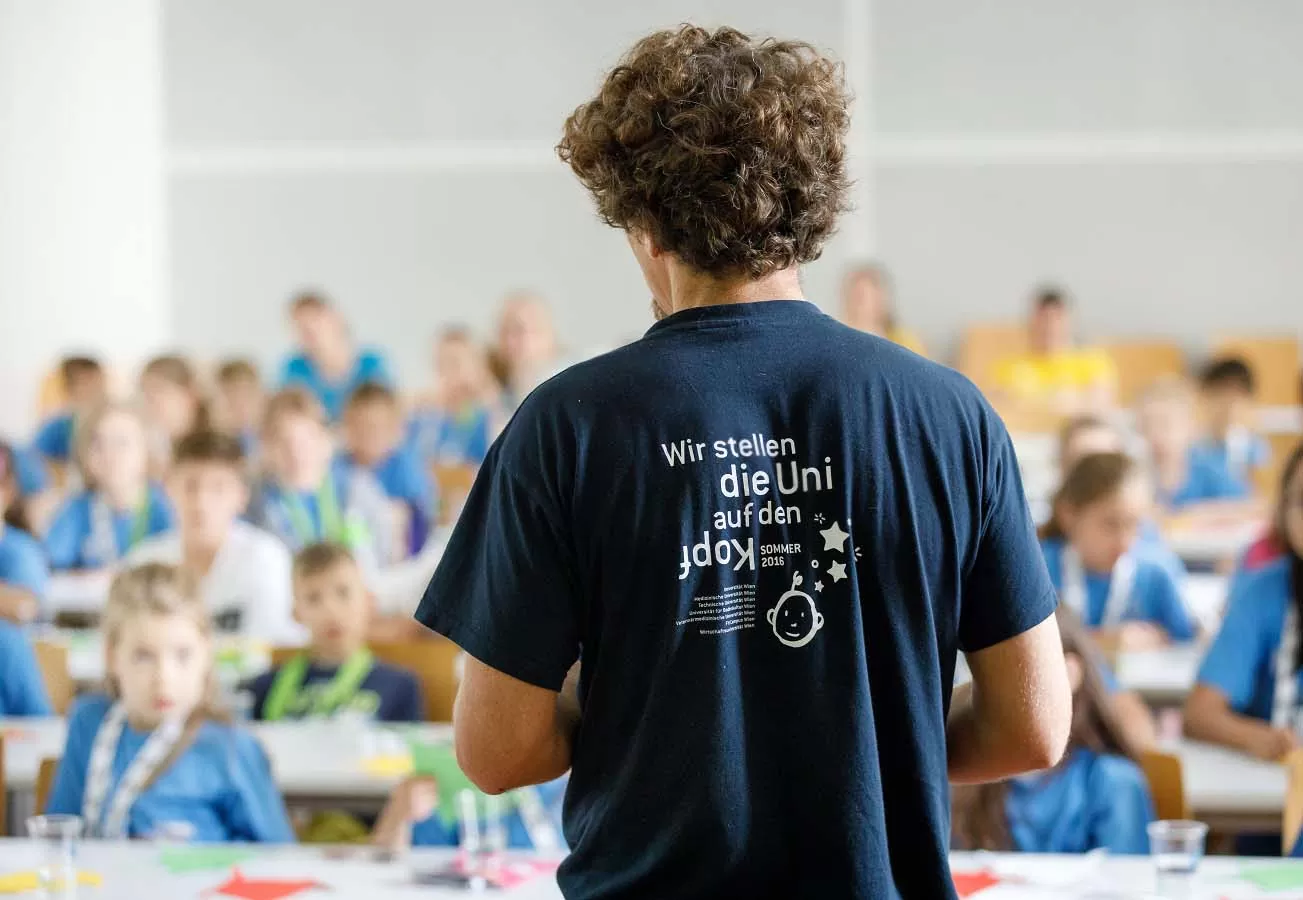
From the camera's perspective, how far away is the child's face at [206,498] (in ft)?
16.1

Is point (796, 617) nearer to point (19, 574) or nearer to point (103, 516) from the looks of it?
point (19, 574)

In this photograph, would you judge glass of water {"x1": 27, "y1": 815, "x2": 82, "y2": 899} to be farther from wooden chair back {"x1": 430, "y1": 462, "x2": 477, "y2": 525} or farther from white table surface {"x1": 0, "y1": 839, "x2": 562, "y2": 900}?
wooden chair back {"x1": 430, "y1": 462, "x2": 477, "y2": 525}

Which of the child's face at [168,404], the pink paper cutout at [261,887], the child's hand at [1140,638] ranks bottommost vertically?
the pink paper cutout at [261,887]

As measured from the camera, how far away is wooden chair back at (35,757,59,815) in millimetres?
3123

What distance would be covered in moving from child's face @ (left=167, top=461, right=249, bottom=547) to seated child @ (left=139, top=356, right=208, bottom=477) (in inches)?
83.0

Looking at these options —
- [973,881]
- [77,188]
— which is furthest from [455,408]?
[973,881]

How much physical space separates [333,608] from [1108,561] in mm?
2155

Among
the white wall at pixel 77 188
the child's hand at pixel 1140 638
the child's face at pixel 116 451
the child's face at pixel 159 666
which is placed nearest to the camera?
the child's face at pixel 159 666

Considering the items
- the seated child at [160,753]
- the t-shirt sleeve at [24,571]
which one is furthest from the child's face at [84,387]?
the seated child at [160,753]

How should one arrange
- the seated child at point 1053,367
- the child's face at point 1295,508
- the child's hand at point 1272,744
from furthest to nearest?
the seated child at point 1053,367 → the child's face at point 1295,508 → the child's hand at point 1272,744

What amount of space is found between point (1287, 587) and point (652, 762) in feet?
8.32

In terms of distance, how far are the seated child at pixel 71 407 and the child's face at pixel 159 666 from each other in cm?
482

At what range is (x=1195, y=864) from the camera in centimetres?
231

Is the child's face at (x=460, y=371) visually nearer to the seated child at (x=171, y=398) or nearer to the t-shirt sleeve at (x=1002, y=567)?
the seated child at (x=171, y=398)
